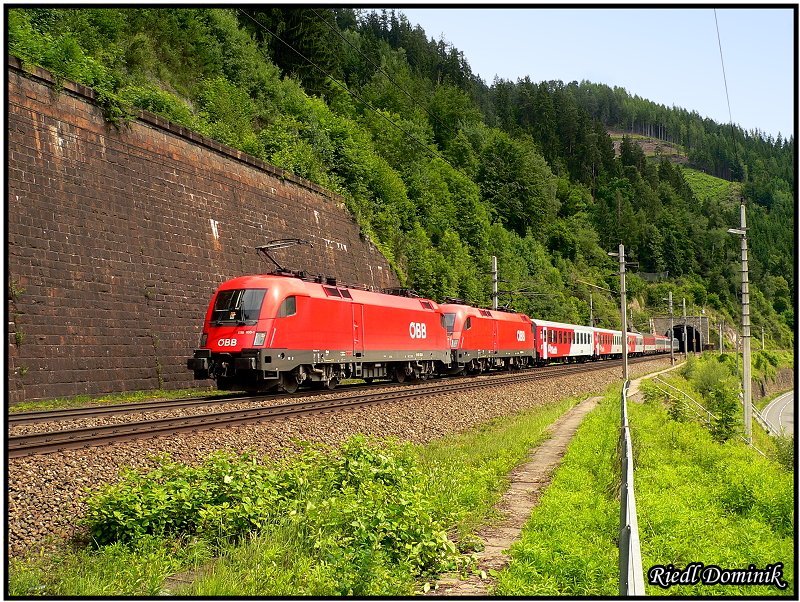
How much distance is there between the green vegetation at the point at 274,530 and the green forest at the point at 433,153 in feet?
24.7

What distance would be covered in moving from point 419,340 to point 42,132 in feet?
50.5

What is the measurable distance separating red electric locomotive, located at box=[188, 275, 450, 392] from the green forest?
7.92m

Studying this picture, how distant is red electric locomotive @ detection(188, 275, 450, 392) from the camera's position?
1938 cm

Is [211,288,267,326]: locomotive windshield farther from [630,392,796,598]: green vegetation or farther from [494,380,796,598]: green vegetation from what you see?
[630,392,796,598]: green vegetation

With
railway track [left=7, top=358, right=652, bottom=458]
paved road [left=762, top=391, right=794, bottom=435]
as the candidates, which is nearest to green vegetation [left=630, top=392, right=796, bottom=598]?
railway track [left=7, top=358, right=652, bottom=458]

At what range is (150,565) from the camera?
22.4 ft

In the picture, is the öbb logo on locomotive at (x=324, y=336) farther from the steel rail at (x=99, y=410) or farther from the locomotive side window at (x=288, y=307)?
the steel rail at (x=99, y=410)

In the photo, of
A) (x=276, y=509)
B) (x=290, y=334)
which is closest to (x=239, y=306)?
(x=290, y=334)

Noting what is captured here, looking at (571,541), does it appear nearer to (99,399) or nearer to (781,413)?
(99,399)

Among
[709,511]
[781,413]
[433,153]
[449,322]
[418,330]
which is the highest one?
[433,153]

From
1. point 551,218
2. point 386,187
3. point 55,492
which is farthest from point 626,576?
point 551,218

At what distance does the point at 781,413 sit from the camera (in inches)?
2825

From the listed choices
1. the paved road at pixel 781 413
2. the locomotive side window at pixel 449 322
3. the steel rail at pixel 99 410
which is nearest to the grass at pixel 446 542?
the steel rail at pixel 99 410

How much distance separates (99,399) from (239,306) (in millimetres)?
4285
